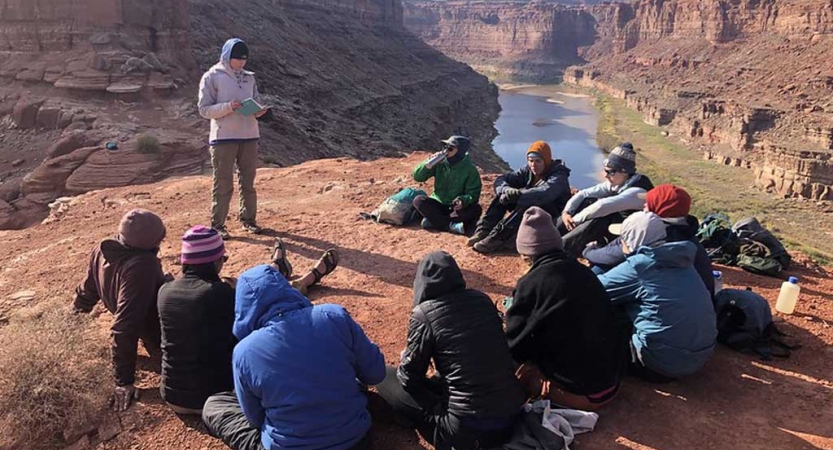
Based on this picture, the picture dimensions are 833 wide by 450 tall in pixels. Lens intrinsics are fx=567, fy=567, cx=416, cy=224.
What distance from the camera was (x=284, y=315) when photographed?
3.05m

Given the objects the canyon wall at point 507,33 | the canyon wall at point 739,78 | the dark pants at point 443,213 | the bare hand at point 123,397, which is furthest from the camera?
the canyon wall at point 507,33

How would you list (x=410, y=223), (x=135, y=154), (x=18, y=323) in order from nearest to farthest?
(x=18, y=323) < (x=410, y=223) < (x=135, y=154)

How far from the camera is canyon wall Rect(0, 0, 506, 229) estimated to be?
13.9 m

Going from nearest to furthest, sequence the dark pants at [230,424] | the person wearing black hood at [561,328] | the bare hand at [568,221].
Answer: the dark pants at [230,424] < the person wearing black hood at [561,328] < the bare hand at [568,221]

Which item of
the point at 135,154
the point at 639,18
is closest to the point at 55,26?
the point at 135,154

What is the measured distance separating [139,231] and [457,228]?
409 cm

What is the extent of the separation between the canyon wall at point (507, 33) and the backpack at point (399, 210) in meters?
113

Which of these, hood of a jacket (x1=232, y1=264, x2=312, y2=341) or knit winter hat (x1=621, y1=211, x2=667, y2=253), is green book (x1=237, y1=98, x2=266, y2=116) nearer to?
hood of a jacket (x1=232, y1=264, x2=312, y2=341)

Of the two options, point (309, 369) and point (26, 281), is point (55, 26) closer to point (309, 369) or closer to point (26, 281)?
point (26, 281)

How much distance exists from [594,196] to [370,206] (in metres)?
3.88

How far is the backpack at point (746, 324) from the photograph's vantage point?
454 cm

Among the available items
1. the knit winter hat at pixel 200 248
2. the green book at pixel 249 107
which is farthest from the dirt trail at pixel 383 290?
the green book at pixel 249 107

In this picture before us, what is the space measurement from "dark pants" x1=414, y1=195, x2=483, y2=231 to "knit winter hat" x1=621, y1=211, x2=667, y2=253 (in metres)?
3.32

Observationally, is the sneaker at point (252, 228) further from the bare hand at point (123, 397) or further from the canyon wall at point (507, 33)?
the canyon wall at point (507, 33)
